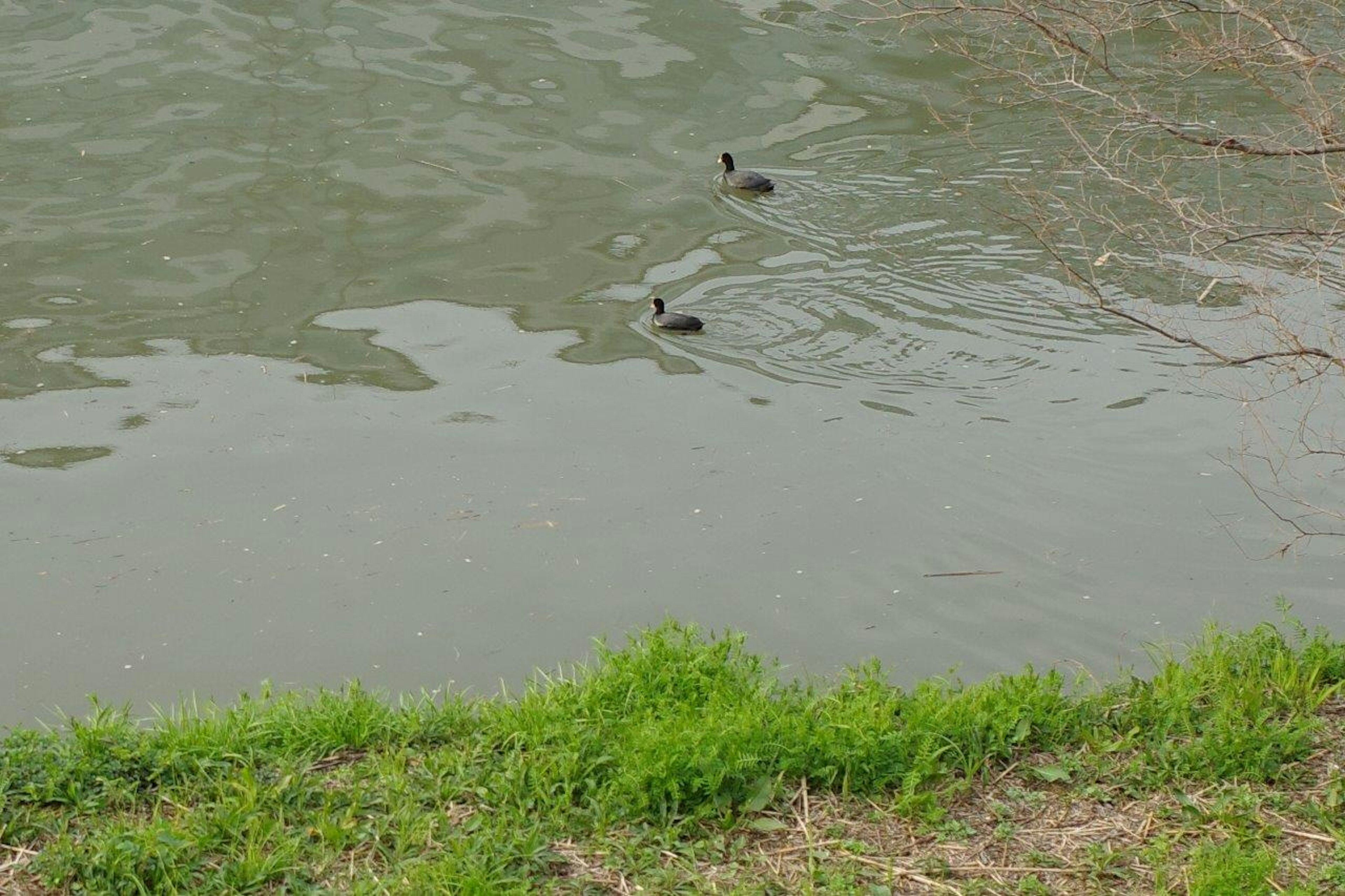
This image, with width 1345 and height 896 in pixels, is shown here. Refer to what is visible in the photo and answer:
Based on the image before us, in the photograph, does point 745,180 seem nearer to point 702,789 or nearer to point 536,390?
point 536,390

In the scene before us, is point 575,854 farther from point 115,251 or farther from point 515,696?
point 115,251

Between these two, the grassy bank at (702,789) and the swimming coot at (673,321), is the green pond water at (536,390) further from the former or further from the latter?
the grassy bank at (702,789)

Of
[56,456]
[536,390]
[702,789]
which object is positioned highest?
[702,789]

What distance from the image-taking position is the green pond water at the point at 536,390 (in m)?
7.16

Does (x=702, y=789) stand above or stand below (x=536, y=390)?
above

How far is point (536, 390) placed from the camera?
30.9 feet

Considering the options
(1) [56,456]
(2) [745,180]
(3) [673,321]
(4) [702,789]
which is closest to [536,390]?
(3) [673,321]

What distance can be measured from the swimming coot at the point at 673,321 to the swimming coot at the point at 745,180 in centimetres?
257

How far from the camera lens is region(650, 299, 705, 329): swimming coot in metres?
10.1

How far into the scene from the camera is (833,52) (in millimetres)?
16062

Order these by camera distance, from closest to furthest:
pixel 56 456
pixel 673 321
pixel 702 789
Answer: pixel 702 789 → pixel 56 456 → pixel 673 321

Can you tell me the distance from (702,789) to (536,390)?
4.39m

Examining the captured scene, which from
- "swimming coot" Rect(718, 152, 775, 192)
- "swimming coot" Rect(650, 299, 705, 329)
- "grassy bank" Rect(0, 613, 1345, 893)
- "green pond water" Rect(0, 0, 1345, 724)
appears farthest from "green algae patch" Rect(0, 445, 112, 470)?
"swimming coot" Rect(718, 152, 775, 192)

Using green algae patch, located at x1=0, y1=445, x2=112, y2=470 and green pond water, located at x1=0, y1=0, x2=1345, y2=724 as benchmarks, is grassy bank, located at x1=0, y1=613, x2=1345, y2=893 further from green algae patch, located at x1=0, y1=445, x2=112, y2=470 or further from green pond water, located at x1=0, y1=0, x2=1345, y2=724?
green algae patch, located at x1=0, y1=445, x2=112, y2=470
